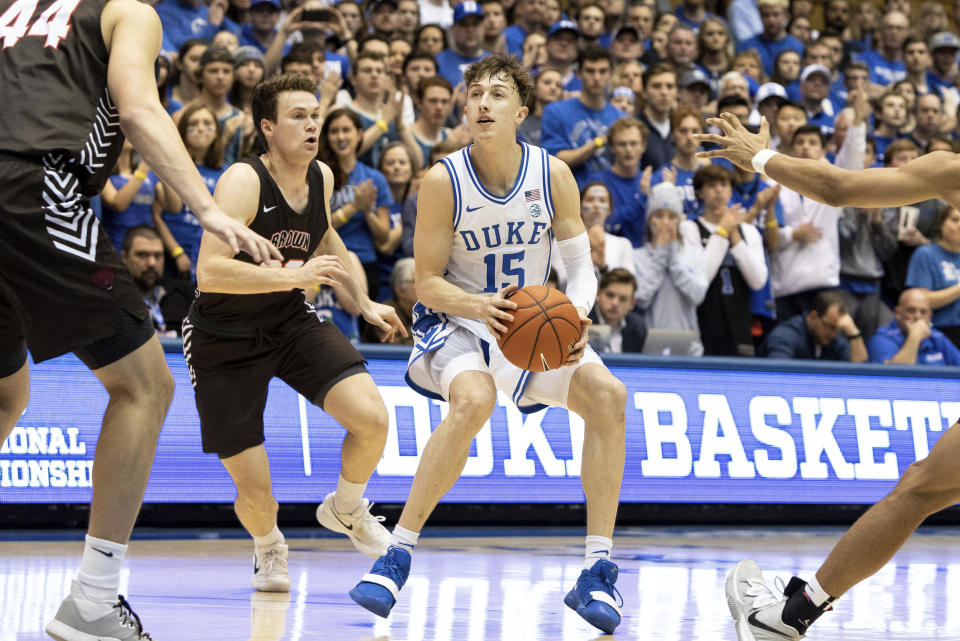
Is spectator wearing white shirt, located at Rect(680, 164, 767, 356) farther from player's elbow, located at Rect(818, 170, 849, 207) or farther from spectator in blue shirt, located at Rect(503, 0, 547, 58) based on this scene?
player's elbow, located at Rect(818, 170, 849, 207)

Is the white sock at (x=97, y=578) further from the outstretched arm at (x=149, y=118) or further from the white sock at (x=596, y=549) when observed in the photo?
the white sock at (x=596, y=549)

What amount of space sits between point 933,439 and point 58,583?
22.5 ft

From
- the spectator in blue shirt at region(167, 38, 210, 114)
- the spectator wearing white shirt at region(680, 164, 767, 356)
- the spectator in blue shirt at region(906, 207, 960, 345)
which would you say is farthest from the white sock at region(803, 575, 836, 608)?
the spectator in blue shirt at region(906, 207, 960, 345)

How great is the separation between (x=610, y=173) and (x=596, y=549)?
6.17 metres

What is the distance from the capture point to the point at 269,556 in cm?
616

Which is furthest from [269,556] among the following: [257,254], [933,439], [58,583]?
[933,439]

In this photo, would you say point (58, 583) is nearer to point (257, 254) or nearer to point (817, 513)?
point (257, 254)

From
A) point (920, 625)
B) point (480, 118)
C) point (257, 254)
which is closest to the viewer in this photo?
point (257, 254)

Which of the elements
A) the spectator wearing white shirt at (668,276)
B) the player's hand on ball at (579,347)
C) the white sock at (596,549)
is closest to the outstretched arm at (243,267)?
the player's hand on ball at (579,347)

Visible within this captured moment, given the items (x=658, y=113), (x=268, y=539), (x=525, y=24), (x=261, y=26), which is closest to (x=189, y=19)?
(x=261, y=26)

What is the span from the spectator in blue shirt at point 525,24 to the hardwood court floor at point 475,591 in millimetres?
6299

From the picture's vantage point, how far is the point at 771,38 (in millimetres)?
15578

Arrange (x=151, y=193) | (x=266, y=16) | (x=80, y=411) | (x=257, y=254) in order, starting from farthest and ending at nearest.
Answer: (x=266, y=16) → (x=151, y=193) → (x=80, y=411) → (x=257, y=254)

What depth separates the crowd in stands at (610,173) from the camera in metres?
9.84
